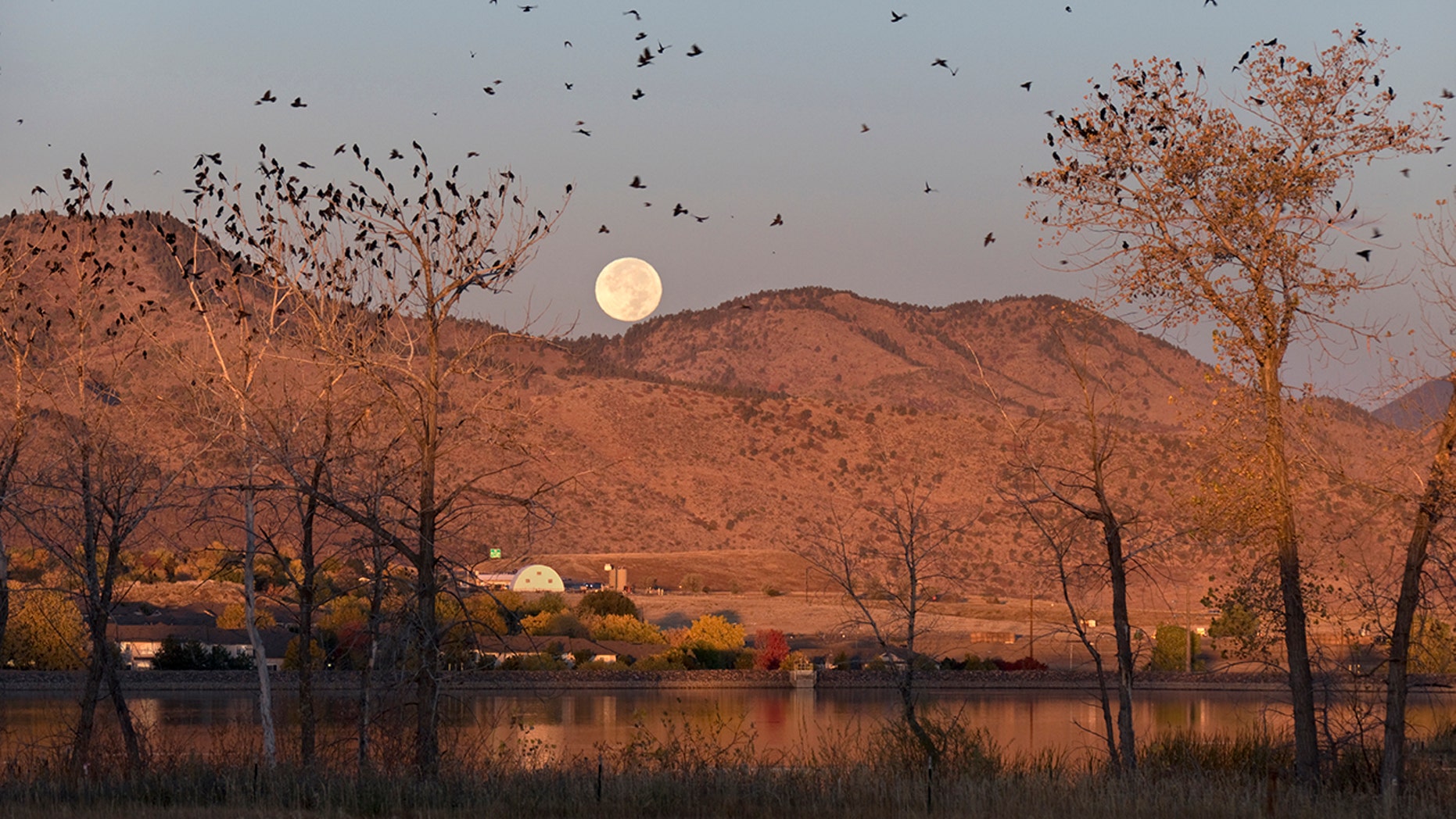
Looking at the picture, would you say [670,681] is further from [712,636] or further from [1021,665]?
[1021,665]

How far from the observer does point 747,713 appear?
57438 millimetres

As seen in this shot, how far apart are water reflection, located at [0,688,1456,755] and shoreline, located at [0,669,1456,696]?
641 mm

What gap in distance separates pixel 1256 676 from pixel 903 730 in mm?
52631

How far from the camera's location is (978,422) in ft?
488

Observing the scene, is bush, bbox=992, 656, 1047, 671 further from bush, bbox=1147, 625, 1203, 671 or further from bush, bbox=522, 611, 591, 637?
bush, bbox=522, 611, 591, 637

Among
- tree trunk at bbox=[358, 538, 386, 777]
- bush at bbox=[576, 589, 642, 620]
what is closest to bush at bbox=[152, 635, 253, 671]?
bush at bbox=[576, 589, 642, 620]

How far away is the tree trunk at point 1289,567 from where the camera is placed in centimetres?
2255

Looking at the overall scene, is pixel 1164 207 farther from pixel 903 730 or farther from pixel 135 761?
pixel 135 761

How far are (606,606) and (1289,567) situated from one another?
64.8 metres

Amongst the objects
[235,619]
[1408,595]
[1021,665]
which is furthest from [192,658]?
[1408,595]

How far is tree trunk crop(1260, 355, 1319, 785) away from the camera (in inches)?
888

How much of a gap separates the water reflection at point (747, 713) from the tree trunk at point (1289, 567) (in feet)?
68.5

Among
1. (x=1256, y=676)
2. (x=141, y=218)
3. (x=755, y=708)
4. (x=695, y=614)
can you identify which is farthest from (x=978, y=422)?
(x=141, y=218)

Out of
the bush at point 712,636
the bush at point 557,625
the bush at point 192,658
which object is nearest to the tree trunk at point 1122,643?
the bush at point 712,636
